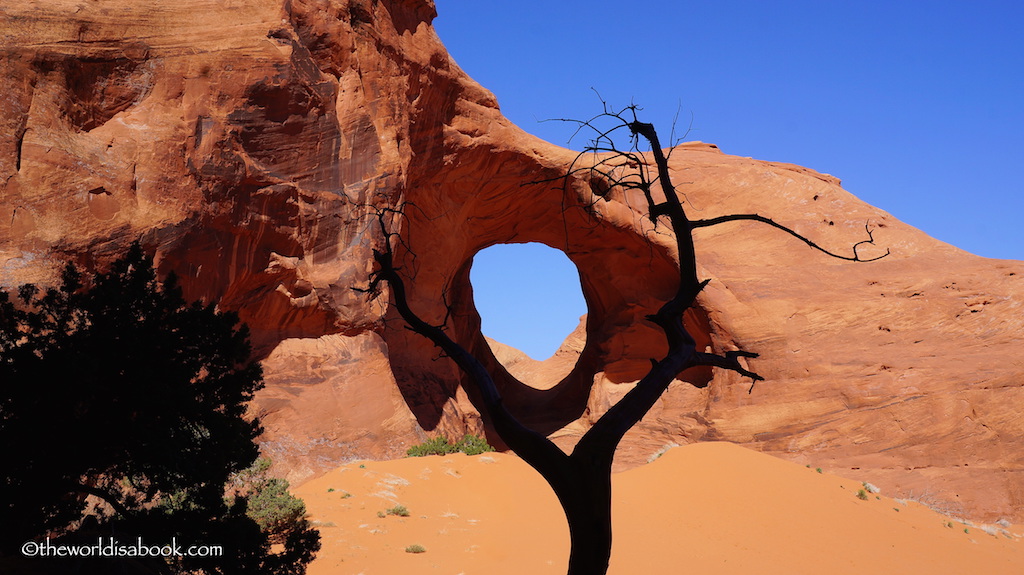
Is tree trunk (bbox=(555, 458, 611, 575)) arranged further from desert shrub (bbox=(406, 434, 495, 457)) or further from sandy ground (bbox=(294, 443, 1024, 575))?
desert shrub (bbox=(406, 434, 495, 457))

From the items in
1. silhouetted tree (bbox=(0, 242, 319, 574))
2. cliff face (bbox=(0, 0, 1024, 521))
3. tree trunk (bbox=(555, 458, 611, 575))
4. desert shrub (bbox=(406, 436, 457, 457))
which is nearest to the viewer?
tree trunk (bbox=(555, 458, 611, 575))

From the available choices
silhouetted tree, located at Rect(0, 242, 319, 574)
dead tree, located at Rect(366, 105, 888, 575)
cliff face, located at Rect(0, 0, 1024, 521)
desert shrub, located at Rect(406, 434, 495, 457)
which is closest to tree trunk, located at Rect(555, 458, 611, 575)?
dead tree, located at Rect(366, 105, 888, 575)

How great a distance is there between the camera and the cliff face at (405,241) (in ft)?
48.3

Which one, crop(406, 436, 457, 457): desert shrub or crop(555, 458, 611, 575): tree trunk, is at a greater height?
crop(406, 436, 457, 457): desert shrub

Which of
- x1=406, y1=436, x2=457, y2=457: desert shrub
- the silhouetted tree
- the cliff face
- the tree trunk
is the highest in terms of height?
the cliff face

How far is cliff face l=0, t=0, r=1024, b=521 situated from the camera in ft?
48.3

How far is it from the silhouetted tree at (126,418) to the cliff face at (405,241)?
548 centimetres

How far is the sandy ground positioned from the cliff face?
418cm

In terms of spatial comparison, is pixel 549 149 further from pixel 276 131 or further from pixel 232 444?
pixel 232 444

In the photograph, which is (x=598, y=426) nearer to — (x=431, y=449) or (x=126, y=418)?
(x=126, y=418)

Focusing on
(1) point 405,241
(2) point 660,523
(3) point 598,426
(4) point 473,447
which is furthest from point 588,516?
(1) point 405,241

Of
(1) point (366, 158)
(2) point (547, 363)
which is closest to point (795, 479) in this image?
(1) point (366, 158)

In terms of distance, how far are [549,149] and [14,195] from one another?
15.0m

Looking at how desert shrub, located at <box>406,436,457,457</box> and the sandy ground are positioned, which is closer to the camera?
the sandy ground
